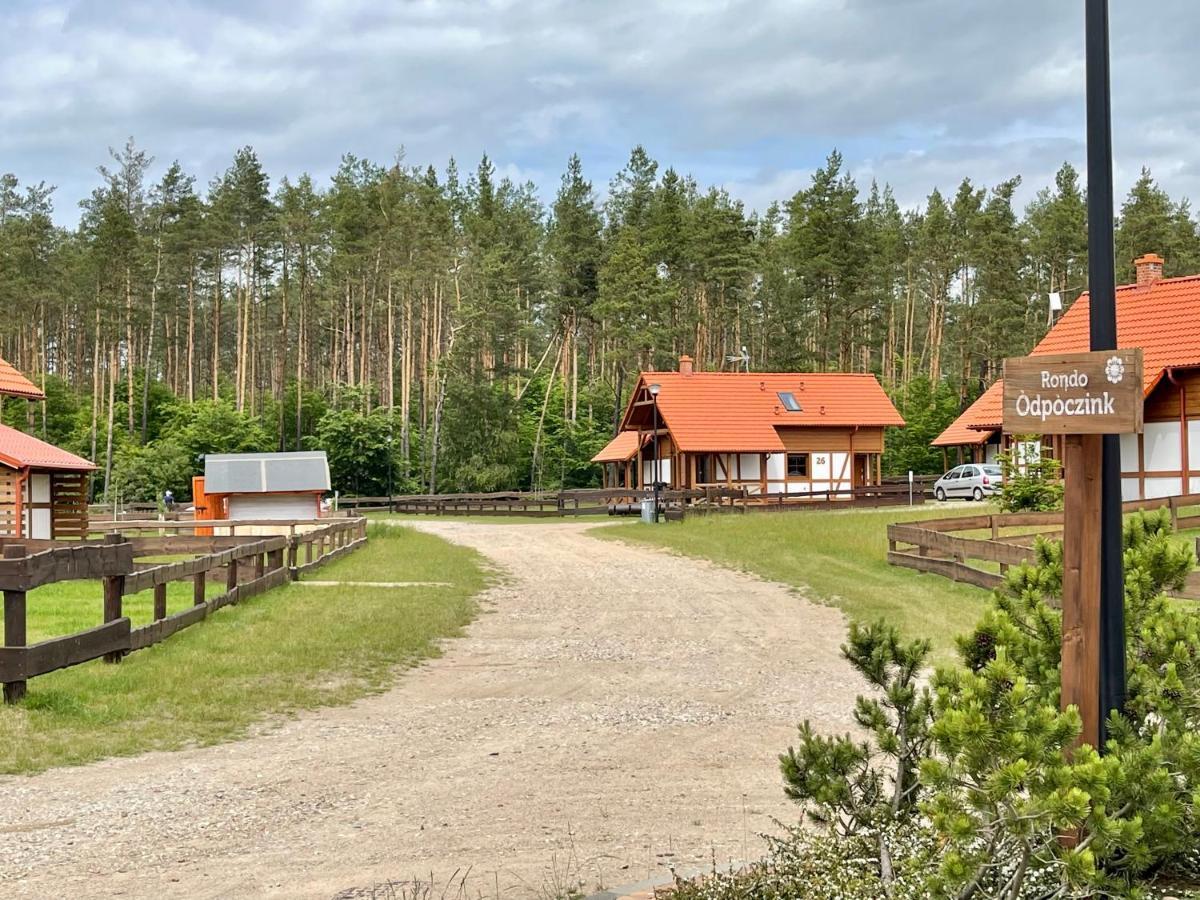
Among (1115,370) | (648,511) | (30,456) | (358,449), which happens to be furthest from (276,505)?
(1115,370)

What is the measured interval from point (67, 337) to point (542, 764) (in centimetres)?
8074

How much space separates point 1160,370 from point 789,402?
23241 mm

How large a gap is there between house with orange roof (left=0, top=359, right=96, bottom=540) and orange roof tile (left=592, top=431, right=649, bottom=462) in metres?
26.4

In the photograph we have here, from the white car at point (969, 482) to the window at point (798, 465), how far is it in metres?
5.64

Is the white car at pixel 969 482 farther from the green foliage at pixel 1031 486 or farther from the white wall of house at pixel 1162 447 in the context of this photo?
the green foliage at pixel 1031 486

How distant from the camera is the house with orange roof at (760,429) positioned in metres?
46.2

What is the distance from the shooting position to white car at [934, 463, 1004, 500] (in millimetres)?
43938

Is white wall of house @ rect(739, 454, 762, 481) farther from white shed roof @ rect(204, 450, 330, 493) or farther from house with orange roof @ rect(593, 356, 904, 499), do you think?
white shed roof @ rect(204, 450, 330, 493)

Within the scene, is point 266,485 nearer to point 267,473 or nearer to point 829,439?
point 267,473

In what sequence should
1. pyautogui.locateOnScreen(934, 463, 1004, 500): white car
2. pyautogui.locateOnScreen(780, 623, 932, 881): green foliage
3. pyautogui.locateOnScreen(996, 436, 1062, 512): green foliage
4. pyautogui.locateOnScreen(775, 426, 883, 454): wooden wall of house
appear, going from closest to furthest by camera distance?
1. pyautogui.locateOnScreen(780, 623, 932, 881): green foliage
2. pyautogui.locateOnScreen(996, 436, 1062, 512): green foliage
3. pyautogui.locateOnScreen(934, 463, 1004, 500): white car
4. pyautogui.locateOnScreen(775, 426, 883, 454): wooden wall of house

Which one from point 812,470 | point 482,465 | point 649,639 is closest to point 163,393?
point 482,465

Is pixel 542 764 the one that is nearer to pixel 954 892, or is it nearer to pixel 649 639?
pixel 954 892

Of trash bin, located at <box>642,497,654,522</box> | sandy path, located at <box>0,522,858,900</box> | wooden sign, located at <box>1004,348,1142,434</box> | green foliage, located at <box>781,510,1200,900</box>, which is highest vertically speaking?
wooden sign, located at <box>1004,348,1142,434</box>

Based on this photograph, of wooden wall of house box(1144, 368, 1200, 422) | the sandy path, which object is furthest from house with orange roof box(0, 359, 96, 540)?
wooden wall of house box(1144, 368, 1200, 422)
